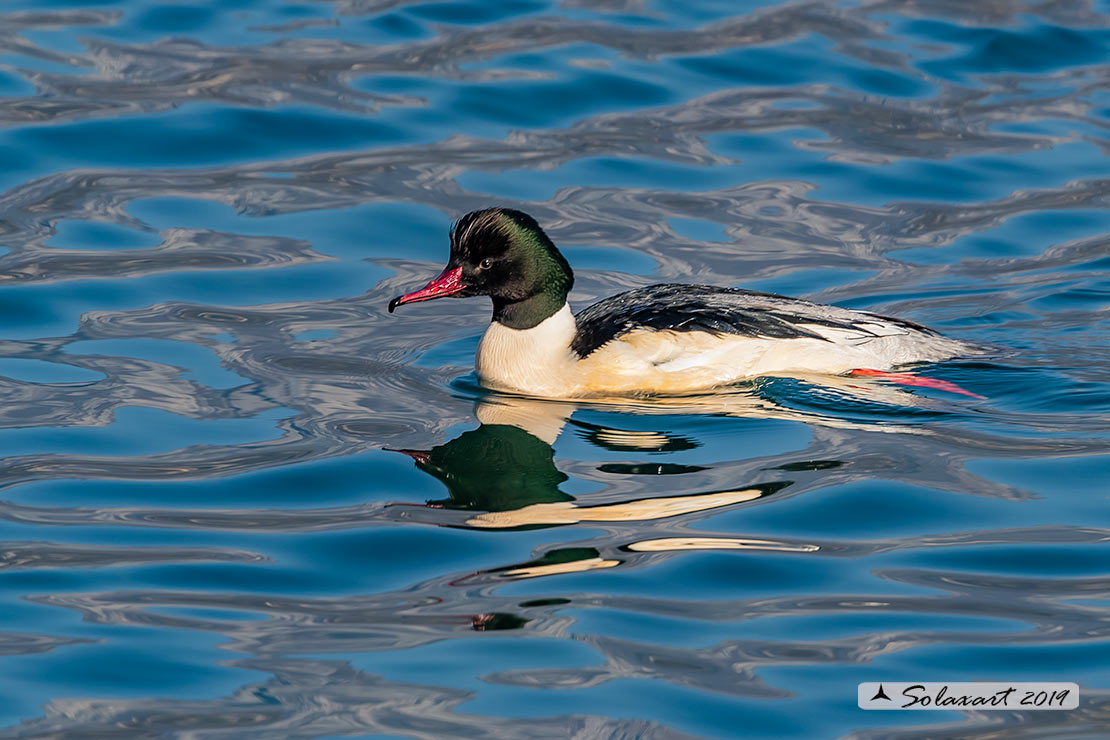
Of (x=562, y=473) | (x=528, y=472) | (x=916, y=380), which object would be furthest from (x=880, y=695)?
(x=916, y=380)

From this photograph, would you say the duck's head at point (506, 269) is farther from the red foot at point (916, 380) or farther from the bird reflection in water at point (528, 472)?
the red foot at point (916, 380)

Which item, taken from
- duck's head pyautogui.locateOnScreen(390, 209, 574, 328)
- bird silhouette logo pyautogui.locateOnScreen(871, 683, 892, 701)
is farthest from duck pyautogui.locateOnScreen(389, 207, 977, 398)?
bird silhouette logo pyautogui.locateOnScreen(871, 683, 892, 701)

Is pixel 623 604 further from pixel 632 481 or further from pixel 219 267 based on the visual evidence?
pixel 219 267

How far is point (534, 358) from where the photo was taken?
9.51m

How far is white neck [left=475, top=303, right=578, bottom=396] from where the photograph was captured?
374 inches

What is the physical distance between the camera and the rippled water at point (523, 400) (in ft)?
20.0

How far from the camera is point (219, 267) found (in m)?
11.6

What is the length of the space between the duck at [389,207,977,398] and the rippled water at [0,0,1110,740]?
0.19m

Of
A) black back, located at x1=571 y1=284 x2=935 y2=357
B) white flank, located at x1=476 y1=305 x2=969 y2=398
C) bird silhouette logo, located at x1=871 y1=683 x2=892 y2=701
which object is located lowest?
bird silhouette logo, located at x1=871 y1=683 x2=892 y2=701

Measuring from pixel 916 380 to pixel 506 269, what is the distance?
253cm

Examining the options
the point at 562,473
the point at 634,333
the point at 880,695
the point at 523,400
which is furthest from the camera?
the point at 523,400

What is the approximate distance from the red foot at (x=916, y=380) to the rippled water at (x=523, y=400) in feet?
0.40

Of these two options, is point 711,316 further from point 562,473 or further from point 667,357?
point 562,473

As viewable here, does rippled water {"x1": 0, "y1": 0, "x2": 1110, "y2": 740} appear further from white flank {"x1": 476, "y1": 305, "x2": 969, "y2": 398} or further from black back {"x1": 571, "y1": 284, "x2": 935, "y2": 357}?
black back {"x1": 571, "y1": 284, "x2": 935, "y2": 357}
